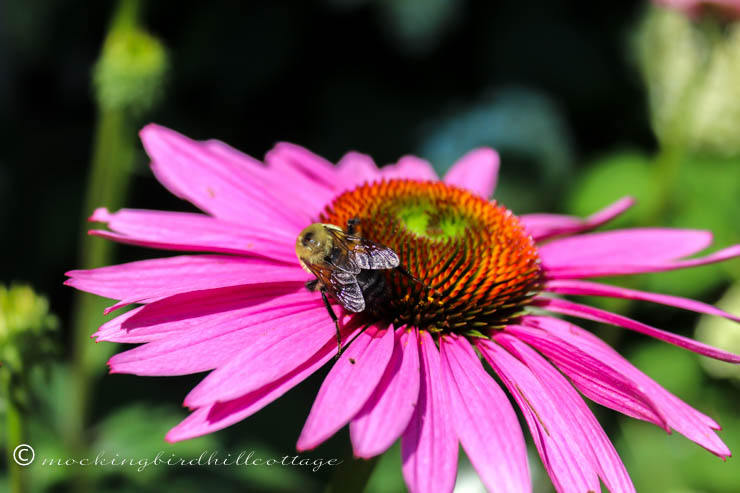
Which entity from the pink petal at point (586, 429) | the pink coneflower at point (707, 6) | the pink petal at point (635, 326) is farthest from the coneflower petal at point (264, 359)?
the pink coneflower at point (707, 6)

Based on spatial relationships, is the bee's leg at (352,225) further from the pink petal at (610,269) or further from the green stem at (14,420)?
the green stem at (14,420)

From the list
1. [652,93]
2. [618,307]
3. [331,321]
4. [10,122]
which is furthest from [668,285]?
[10,122]

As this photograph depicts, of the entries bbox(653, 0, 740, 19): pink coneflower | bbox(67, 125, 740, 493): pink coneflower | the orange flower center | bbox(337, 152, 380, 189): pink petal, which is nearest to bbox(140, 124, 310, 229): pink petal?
bbox(67, 125, 740, 493): pink coneflower

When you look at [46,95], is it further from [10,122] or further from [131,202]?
[131,202]

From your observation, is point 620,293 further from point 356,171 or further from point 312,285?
point 356,171

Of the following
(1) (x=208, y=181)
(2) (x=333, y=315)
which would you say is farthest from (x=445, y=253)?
(1) (x=208, y=181)
